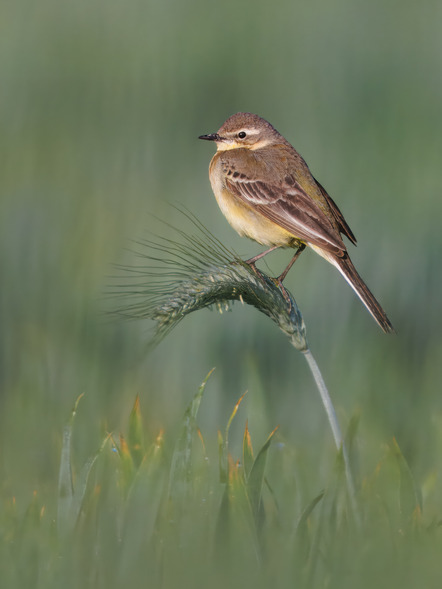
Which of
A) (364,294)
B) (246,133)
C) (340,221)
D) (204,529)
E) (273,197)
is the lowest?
(204,529)

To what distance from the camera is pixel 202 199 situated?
541 centimetres

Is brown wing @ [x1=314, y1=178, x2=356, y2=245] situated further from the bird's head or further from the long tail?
the bird's head

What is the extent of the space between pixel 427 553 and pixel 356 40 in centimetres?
389

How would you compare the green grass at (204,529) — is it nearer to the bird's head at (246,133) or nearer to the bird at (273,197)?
the bird at (273,197)

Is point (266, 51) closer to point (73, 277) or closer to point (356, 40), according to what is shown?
point (356, 40)

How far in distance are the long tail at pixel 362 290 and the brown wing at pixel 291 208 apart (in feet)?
0.15

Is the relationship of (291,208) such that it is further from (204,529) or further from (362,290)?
(204,529)

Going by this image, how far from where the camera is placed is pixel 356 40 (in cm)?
539

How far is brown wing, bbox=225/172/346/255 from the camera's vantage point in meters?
3.93

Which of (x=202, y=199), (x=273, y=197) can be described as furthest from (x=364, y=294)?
(x=202, y=199)

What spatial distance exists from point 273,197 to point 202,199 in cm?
117

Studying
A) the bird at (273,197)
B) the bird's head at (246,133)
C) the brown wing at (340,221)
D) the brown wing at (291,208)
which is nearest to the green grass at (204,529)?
the bird at (273,197)

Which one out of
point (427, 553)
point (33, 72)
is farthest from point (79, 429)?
point (33, 72)

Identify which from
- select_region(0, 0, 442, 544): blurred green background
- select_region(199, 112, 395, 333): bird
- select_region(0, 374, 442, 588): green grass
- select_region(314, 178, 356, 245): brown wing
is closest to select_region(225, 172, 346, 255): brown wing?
select_region(199, 112, 395, 333): bird
